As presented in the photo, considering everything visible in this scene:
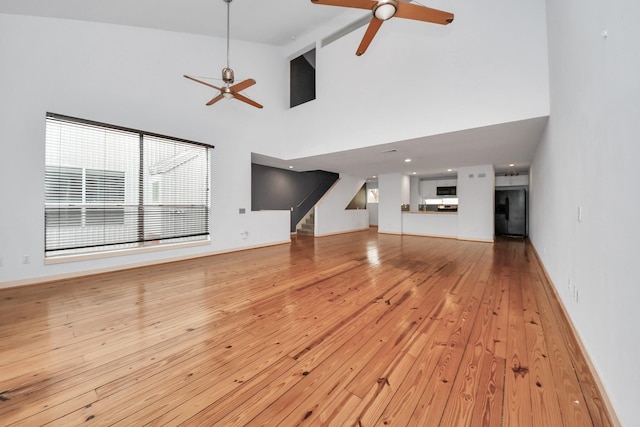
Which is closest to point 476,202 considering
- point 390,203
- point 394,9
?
point 390,203

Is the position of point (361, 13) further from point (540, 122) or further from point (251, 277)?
point (251, 277)

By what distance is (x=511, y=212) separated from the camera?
329 inches

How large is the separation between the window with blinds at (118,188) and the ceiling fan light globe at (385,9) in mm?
4237

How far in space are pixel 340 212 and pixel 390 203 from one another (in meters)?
2.01

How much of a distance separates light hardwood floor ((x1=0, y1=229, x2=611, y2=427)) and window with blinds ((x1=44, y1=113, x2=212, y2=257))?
0.94m

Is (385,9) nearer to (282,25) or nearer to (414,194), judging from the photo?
(282,25)

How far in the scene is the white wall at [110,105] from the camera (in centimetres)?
324

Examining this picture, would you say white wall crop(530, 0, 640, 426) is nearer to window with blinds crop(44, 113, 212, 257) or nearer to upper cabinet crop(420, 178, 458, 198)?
window with blinds crop(44, 113, 212, 257)

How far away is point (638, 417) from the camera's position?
98 cm

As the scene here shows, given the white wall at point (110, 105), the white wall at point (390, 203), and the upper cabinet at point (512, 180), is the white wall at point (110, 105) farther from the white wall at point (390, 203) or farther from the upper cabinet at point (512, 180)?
the upper cabinet at point (512, 180)

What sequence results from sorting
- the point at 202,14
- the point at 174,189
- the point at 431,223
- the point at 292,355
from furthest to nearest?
1. the point at 431,223
2. the point at 174,189
3. the point at 202,14
4. the point at 292,355

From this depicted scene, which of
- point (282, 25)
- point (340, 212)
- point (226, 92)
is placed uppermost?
point (282, 25)

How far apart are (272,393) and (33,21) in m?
5.72

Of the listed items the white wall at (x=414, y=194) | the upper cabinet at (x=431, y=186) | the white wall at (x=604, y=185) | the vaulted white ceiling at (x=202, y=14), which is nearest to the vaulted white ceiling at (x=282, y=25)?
the vaulted white ceiling at (x=202, y=14)
